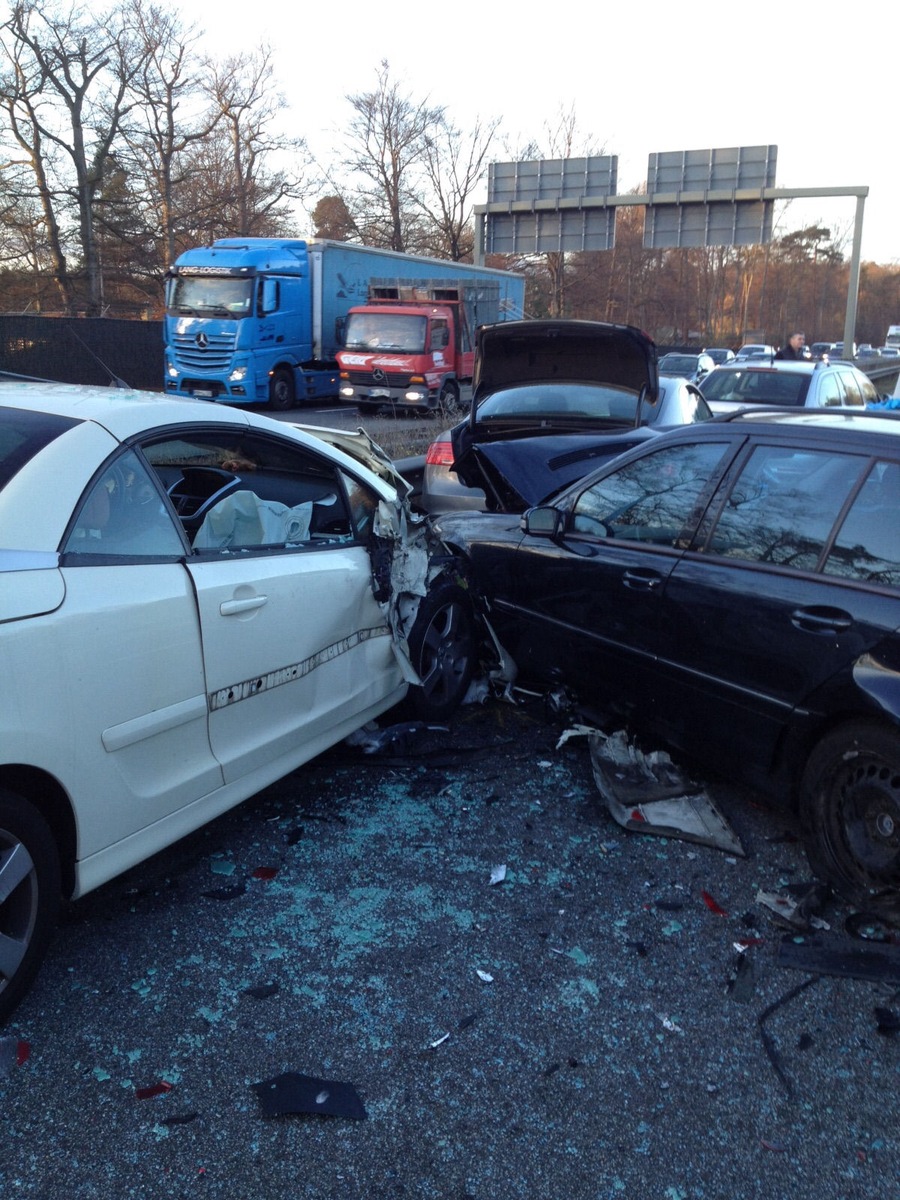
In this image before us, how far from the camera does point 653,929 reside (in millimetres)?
3557

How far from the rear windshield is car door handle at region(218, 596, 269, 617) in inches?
29.4

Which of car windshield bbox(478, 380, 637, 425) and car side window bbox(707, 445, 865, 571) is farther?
car windshield bbox(478, 380, 637, 425)

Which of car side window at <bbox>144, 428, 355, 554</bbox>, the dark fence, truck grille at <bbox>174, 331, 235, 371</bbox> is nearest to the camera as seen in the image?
car side window at <bbox>144, 428, 355, 554</bbox>

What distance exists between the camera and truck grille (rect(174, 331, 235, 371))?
2366cm

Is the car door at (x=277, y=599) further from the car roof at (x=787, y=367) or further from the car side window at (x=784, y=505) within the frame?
the car roof at (x=787, y=367)

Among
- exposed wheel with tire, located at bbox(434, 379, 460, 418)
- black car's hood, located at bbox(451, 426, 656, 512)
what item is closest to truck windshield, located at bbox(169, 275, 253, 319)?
exposed wheel with tire, located at bbox(434, 379, 460, 418)

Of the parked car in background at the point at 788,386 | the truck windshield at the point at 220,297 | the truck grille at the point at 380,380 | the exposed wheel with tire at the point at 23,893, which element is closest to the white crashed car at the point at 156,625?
the exposed wheel with tire at the point at 23,893

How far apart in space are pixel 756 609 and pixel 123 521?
228 cm

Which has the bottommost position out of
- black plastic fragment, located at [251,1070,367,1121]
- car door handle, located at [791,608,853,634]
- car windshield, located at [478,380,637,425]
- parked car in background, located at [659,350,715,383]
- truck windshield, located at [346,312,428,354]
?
black plastic fragment, located at [251,1070,367,1121]

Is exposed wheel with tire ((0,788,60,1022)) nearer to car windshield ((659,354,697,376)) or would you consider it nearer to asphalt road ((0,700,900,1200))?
asphalt road ((0,700,900,1200))

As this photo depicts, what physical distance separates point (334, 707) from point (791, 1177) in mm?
2393

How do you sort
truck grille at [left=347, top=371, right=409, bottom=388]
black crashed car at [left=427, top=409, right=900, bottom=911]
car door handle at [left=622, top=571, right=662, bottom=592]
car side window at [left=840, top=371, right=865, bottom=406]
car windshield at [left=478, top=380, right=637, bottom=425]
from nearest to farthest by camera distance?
1. black crashed car at [left=427, top=409, right=900, bottom=911]
2. car door handle at [left=622, top=571, right=662, bottom=592]
3. car windshield at [left=478, top=380, right=637, bottom=425]
4. car side window at [left=840, top=371, right=865, bottom=406]
5. truck grille at [left=347, top=371, right=409, bottom=388]

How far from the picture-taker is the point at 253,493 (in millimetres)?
4602

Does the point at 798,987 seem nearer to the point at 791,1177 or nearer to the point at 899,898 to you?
the point at 899,898
